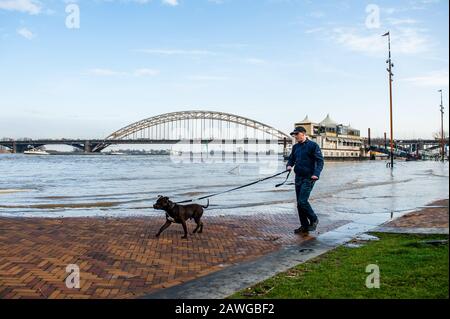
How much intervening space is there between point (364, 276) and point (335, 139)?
87905mm

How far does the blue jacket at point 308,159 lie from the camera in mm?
7645

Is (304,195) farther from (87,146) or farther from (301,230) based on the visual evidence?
(87,146)

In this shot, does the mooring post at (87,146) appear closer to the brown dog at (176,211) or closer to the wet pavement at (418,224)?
the wet pavement at (418,224)

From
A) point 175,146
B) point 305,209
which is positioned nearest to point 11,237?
point 305,209

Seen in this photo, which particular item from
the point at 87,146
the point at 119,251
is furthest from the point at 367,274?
the point at 87,146

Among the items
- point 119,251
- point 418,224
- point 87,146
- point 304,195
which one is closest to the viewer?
point 119,251

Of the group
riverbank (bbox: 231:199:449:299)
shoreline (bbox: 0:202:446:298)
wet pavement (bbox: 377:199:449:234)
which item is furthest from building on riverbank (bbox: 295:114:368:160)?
riverbank (bbox: 231:199:449:299)

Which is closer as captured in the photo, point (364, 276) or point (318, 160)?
point (364, 276)

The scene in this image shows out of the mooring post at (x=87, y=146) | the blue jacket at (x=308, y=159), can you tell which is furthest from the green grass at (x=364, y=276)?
the mooring post at (x=87, y=146)

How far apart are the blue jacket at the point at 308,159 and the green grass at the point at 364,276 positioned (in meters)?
1.92

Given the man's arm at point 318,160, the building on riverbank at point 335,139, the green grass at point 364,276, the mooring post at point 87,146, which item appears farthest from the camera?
the mooring post at point 87,146

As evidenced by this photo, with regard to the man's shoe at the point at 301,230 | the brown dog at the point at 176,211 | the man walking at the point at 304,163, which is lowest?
the man's shoe at the point at 301,230

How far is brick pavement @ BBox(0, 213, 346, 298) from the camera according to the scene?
187 inches

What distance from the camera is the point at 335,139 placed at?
8950 centimetres
